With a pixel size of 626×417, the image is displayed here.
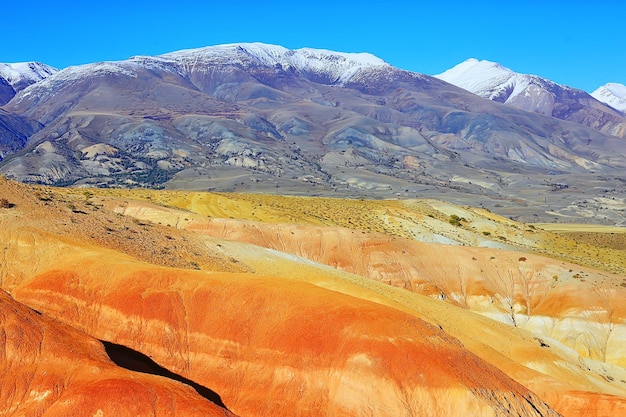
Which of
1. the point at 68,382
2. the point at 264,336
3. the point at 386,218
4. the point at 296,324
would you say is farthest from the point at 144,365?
the point at 386,218

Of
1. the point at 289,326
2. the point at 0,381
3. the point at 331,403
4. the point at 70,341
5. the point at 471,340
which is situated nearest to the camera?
the point at 0,381

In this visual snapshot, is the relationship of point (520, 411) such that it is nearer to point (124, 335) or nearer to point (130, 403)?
point (130, 403)

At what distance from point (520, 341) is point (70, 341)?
107 ft

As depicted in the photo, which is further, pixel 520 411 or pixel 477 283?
pixel 477 283

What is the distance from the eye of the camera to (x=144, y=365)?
2578 cm

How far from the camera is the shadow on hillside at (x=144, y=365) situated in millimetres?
24344

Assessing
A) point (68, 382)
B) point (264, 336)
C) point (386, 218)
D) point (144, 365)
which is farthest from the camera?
point (386, 218)

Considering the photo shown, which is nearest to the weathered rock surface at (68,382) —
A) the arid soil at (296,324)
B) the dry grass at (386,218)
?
the arid soil at (296,324)

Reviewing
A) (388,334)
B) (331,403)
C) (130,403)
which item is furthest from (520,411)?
(130,403)

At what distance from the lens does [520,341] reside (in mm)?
41625

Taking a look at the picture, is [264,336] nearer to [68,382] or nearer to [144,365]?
[144,365]

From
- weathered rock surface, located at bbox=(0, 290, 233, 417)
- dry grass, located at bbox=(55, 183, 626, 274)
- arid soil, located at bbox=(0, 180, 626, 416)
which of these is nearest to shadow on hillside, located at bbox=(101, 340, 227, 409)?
arid soil, located at bbox=(0, 180, 626, 416)

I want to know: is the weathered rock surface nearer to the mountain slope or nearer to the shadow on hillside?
the mountain slope

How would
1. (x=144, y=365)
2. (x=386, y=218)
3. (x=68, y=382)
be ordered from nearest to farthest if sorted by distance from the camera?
(x=68, y=382) < (x=144, y=365) < (x=386, y=218)
